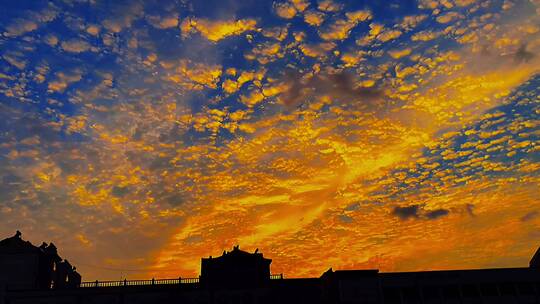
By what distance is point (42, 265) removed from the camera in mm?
49688

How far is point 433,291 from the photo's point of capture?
37625 mm

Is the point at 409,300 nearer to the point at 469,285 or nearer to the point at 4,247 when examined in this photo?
the point at 469,285

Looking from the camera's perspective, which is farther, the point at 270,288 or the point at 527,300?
the point at 270,288

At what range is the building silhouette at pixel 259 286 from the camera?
36.9 metres

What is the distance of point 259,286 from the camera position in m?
42.5

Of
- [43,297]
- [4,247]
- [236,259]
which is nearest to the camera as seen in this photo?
[43,297]

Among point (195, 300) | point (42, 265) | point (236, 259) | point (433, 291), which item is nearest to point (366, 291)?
point (433, 291)

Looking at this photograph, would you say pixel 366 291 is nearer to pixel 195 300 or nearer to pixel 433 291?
pixel 433 291

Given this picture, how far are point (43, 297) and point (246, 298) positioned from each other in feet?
65.1

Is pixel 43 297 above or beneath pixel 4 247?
beneath

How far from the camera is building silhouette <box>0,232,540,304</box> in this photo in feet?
121

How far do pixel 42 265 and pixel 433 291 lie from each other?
43205 mm

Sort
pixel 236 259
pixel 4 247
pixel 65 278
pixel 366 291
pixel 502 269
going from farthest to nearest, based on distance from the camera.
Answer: pixel 65 278 < pixel 236 259 < pixel 4 247 < pixel 502 269 < pixel 366 291

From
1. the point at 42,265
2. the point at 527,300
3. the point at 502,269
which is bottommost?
the point at 527,300
